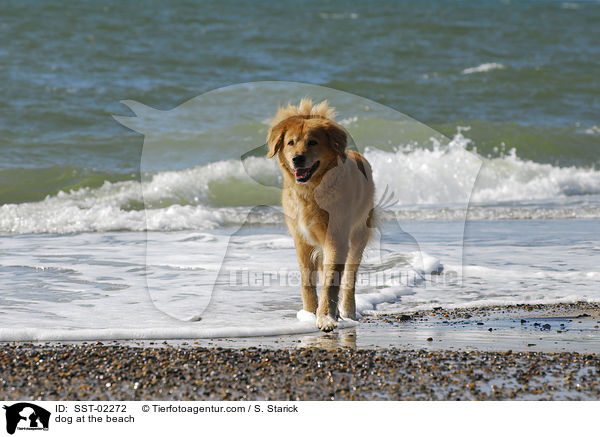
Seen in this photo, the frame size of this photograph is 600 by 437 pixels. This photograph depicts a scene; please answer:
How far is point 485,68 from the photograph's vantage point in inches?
990

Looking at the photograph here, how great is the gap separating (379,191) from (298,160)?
4688 mm

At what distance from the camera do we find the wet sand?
13.1 ft

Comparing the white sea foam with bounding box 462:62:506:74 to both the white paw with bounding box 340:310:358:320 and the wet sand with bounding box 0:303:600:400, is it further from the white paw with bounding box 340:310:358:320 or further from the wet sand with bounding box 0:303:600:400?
the wet sand with bounding box 0:303:600:400

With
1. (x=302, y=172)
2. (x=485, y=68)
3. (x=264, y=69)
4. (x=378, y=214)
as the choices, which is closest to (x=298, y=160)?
(x=302, y=172)

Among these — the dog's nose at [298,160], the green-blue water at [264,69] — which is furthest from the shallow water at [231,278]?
the green-blue water at [264,69]

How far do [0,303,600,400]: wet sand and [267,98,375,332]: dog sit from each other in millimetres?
522

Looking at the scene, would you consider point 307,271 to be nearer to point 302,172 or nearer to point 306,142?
point 302,172

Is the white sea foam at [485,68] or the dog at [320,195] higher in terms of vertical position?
the white sea foam at [485,68]

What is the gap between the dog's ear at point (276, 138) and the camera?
539 centimetres

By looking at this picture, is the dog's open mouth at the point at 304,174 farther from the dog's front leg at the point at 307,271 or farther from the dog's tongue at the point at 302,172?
the dog's front leg at the point at 307,271

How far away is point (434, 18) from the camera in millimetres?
33625
